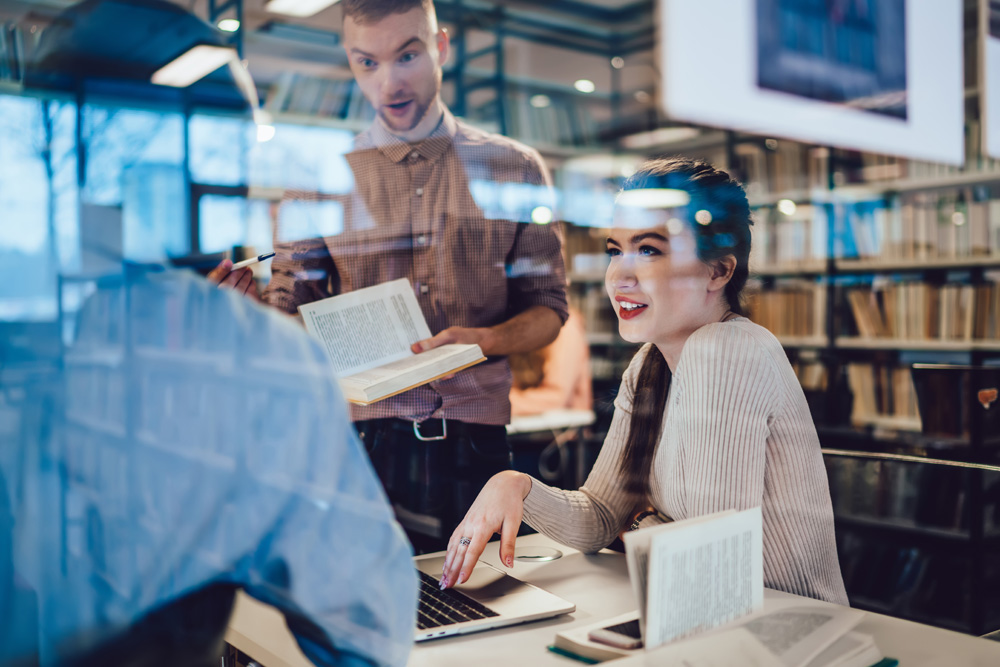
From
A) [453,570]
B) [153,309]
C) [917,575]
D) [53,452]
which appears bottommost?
[917,575]

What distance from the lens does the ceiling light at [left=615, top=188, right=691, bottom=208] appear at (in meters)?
1.22

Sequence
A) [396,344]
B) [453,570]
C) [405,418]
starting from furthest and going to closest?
[405,418], [396,344], [453,570]

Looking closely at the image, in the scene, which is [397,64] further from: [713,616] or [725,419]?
[713,616]

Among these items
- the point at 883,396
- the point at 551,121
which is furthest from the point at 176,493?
the point at 883,396

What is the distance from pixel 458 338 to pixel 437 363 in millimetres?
149

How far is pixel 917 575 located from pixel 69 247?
188 cm

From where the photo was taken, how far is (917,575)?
5.87 ft

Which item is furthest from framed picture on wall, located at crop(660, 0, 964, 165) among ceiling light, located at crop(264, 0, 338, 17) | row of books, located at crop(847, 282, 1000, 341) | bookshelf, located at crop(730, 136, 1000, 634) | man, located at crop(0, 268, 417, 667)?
man, located at crop(0, 268, 417, 667)

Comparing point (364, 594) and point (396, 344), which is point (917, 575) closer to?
point (396, 344)

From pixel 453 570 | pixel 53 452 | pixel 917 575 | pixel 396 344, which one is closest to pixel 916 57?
pixel 917 575

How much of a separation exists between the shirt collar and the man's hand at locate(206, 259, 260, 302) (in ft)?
1.45

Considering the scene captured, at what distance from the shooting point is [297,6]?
1341 mm

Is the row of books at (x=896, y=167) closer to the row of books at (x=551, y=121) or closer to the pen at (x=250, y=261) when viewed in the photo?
the row of books at (x=551, y=121)

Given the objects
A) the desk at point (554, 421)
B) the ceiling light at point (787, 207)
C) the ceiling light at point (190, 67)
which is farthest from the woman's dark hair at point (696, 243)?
the ceiling light at point (787, 207)
